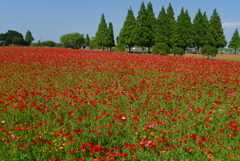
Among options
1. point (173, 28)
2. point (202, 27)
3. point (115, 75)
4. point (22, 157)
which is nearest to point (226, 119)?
point (22, 157)

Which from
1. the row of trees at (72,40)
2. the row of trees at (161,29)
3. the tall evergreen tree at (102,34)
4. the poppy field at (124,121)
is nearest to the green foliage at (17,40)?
the row of trees at (72,40)

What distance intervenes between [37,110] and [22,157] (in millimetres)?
2990

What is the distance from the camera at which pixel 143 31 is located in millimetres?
54062

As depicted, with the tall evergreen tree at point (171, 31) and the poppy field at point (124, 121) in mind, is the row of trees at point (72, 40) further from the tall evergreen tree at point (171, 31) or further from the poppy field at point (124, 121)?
the poppy field at point (124, 121)

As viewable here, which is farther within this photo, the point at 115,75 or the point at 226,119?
the point at 115,75

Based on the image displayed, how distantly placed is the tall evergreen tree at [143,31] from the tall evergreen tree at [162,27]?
2464mm

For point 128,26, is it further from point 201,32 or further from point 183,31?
point 201,32

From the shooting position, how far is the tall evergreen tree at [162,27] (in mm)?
54906

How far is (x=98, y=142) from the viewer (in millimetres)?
4523

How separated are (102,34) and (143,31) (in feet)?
61.2

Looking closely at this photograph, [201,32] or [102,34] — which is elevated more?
[201,32]

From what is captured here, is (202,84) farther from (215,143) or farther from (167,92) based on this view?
(215,143)

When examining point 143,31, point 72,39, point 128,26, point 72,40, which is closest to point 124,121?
point 143,31

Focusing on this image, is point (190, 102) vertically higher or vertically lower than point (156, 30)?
lower
